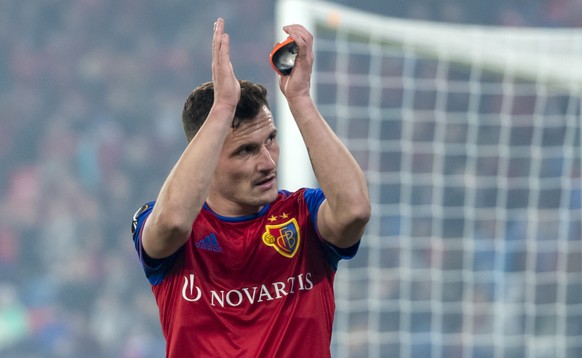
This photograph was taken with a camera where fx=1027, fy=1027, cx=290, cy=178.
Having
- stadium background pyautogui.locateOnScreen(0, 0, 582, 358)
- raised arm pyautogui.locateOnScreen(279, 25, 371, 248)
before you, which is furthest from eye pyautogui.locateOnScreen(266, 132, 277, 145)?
stadium background pyautogui.locateOnScreen(0, 0, 582, 358)

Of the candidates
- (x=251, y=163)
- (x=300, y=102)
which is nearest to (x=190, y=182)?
(x=251, y=163)

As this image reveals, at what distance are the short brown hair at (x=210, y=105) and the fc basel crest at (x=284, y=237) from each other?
0.25 m

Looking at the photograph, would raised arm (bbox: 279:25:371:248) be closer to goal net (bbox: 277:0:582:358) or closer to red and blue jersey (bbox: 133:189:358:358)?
red and blue jersey (bbox: 133:189:358:358)

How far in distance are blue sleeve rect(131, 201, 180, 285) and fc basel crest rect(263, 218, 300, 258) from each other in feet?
0.70

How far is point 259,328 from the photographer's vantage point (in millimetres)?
2326

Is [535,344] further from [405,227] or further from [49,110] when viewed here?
[49,110]

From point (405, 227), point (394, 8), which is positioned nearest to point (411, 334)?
point (405, 227)

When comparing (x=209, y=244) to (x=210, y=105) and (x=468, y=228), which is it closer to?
(x=210, y=105)

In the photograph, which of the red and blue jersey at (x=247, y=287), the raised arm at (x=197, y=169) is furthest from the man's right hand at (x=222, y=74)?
the red and blue jersey at (x=247, y=287)

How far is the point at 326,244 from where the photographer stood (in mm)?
2355

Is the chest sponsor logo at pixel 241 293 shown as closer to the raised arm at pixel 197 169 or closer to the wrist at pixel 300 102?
the raised arm at pixel 197 169

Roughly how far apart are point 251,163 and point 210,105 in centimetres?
17

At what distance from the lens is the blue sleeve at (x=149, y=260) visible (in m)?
2.30

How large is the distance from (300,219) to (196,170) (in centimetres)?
34
